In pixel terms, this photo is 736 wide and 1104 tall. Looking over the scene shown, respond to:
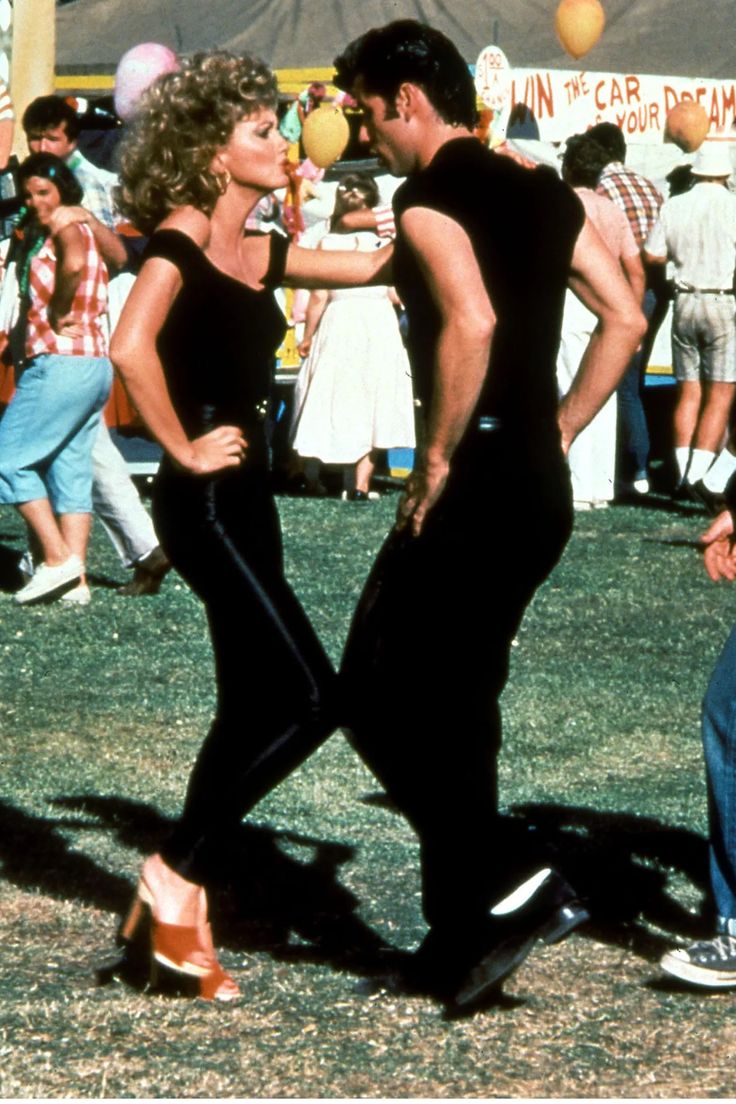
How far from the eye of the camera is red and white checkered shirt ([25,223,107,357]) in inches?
358

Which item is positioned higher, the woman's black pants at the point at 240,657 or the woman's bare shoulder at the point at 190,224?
the woman's bare shoulder at the point at 190,224

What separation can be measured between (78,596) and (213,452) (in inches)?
213

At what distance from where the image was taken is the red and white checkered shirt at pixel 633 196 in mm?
13219

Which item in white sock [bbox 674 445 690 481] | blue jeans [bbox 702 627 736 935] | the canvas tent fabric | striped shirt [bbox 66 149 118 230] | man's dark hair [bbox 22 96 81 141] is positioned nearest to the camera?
blue jeans [bbox 702 627 736 935]

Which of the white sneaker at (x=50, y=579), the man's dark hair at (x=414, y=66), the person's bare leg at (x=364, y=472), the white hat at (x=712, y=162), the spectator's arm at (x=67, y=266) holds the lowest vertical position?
the person's bare leg at (x=364, y=472)

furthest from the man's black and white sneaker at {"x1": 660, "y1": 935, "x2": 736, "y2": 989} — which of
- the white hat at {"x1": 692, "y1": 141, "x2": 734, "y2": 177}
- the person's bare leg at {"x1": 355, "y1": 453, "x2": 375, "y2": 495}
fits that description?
the person's bare leg at {"x1": 355, "y1": 453, "x2": 375, "y2": 495}

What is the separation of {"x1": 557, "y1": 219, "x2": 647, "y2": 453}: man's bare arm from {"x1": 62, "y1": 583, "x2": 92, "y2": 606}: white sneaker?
17.1 ft

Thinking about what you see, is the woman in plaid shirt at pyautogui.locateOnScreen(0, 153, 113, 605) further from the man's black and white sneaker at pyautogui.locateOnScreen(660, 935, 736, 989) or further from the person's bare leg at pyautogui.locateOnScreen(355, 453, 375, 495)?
the man's black and white sneaker at pyautogui.locateOnScreen(660, 935, 736, 989)

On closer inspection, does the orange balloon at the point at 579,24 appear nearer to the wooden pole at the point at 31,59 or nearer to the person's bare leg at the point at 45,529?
the wooden pole at the point at 31,59

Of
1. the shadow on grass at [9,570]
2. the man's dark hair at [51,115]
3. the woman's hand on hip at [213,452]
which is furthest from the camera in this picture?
the man's dark hair at [51,115]

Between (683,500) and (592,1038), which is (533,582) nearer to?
(592,1038)

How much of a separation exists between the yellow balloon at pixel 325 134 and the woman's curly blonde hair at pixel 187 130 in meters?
10.5

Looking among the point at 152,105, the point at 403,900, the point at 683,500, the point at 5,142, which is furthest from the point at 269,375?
the point at 683,500

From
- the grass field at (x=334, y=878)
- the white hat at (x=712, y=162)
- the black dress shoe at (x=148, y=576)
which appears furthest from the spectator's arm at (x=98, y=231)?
the white hat at (x=712, y=162)
